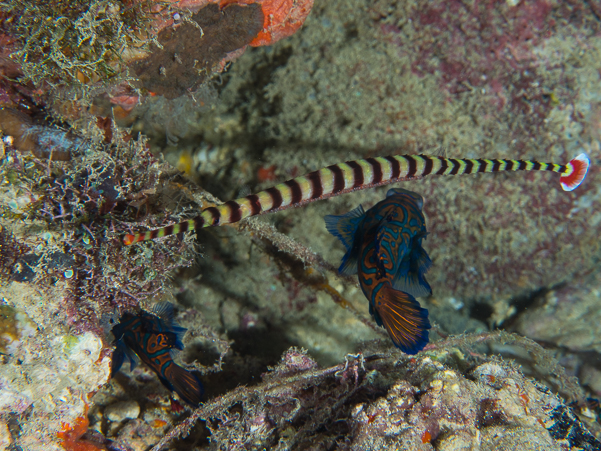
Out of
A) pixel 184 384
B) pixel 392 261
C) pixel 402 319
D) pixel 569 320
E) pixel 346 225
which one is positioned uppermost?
pixel 346 225

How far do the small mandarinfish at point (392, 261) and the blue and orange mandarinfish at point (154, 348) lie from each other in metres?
1.60

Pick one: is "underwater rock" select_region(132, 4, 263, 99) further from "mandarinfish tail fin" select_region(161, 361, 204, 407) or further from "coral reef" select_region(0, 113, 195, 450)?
"mandarinfish tail fin" select_region(161, 361, 204, 407)

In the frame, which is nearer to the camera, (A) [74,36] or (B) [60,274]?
(B) [60,274]

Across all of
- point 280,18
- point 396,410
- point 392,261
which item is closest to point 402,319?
point 392,261

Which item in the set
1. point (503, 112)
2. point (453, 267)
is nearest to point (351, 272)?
point (453, 267)

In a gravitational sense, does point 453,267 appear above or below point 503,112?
below

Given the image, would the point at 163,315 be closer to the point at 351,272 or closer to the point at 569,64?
the point at 351,272

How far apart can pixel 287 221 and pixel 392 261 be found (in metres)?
1.91

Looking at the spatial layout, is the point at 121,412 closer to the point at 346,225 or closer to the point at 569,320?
the point at 346,225

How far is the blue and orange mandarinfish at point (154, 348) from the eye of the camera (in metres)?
2.91

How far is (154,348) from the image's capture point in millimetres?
2900

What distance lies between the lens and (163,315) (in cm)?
319

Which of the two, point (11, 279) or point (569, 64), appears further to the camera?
point (569, 64)

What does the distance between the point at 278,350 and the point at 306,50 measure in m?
3.73
